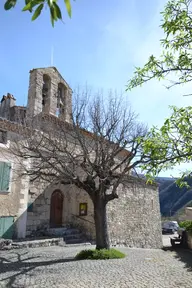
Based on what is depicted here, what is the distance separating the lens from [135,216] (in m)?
14.9

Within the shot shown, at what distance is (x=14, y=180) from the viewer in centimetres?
1023

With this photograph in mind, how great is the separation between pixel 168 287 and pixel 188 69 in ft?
14.1

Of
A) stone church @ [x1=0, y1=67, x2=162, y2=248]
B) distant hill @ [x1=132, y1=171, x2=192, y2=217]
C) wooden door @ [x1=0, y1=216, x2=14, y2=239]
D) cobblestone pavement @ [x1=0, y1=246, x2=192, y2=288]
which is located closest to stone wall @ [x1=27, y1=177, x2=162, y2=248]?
stone church @ [x1=0, y1=67, x2=162, y2=248]

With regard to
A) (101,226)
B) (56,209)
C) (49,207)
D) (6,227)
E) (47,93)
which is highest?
(47,93)

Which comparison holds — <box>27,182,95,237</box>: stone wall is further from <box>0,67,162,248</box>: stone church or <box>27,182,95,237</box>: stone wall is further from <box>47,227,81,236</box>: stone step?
<box>47,227,81,236</box>: stone step

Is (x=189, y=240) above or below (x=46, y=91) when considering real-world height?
below

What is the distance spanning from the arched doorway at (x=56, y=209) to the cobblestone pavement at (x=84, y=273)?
182 inches

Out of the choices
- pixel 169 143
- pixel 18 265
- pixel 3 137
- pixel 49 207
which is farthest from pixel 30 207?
pixel 169 143

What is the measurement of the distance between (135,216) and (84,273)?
31.7ft

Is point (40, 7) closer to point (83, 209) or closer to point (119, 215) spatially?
point (83, 209)

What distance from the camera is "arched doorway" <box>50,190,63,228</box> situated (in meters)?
12.7

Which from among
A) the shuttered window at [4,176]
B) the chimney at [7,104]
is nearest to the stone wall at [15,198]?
the shuttered window at [4,176]

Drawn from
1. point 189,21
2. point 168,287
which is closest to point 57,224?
point 168,287

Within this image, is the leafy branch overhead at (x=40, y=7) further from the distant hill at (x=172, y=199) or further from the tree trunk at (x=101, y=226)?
the distant hill at (x=172, y=199)
